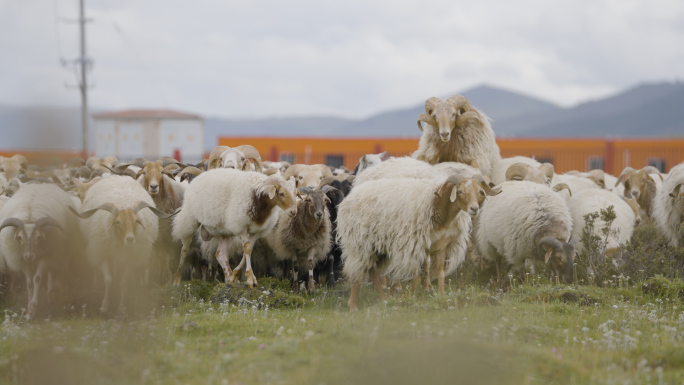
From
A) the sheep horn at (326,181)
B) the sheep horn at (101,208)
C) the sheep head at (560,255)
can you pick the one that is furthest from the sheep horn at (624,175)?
the sheep horn at (101,208)

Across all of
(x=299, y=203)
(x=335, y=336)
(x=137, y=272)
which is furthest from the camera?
(x=299, y=203)

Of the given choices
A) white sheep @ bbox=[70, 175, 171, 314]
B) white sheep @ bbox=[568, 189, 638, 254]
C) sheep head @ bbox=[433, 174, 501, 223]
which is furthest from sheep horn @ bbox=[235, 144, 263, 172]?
white sheep @ bbox=[568, 189, 638, 254]

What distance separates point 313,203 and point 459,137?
11.1 ft

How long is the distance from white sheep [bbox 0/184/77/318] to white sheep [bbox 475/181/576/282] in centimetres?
595

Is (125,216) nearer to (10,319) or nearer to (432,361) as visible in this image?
(10,319)

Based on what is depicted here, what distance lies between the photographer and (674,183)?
35.2ft

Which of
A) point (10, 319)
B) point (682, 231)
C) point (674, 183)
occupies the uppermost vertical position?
point (674, 183)

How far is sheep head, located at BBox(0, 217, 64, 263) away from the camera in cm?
805

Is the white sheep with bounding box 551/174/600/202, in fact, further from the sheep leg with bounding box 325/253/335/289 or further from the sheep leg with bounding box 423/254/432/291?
the sheep leg with bounding box 325/253/335/289

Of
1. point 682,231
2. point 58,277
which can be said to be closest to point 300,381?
point 58,277

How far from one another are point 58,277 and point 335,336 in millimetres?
Answer: 4558

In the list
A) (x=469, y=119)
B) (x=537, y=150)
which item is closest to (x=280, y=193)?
(x=469, y=119)

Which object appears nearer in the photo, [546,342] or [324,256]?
[546,342]

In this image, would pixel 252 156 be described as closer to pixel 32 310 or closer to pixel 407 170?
pixel 407 170
